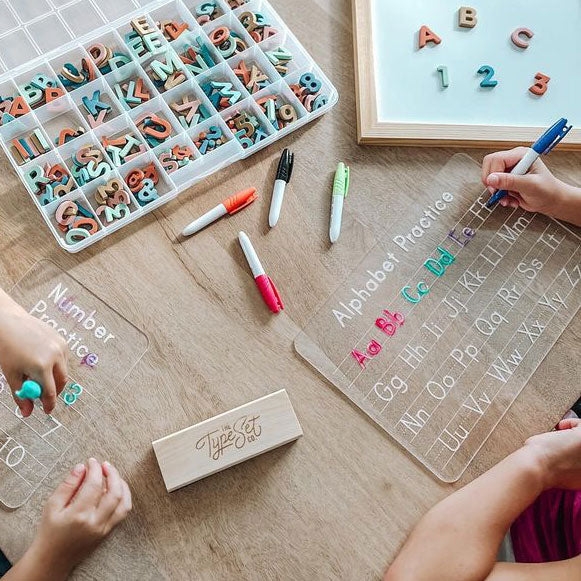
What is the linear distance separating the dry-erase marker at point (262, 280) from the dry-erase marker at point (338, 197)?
0.36ft

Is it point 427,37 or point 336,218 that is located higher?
point 427,37

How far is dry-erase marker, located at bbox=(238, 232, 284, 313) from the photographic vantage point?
81cm

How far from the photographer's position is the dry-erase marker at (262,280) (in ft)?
2.66

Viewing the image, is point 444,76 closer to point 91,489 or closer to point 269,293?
point 269,293

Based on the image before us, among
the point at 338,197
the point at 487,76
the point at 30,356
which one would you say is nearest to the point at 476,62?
the point at 487,76

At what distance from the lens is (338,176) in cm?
87

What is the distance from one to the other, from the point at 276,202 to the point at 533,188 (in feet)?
1.19

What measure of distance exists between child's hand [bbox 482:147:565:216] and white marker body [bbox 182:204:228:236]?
0.38 m

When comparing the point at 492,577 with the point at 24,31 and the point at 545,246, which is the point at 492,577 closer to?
the point at 545,246

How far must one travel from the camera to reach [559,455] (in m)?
0.77

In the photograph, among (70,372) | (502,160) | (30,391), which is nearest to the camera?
(30,391)

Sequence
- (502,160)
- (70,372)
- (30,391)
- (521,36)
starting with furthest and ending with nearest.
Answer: (521,36), (502,160), (70,372), (30,391)

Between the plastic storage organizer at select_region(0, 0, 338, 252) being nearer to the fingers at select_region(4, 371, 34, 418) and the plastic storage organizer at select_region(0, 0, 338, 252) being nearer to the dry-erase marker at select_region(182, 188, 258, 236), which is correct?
the dry-erase marker at select_region(182, 188, 258, 236)

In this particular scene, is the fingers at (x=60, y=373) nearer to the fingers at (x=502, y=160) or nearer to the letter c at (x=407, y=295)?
the letter c at (x=407, y=295)
